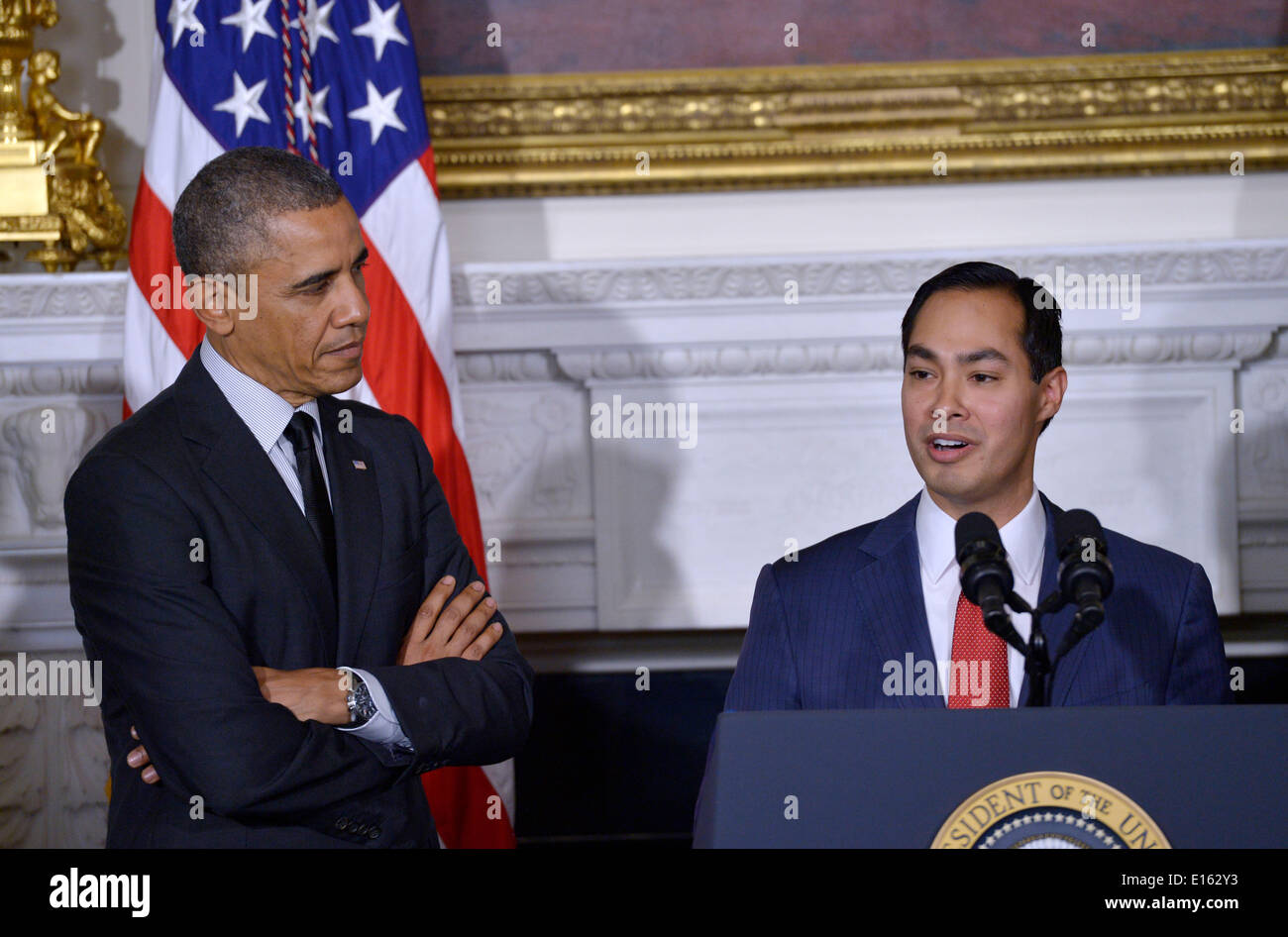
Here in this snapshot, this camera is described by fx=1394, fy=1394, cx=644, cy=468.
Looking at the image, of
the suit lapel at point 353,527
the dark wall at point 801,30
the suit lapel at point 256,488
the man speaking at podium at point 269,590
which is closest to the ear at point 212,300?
the man speaking at podium at point 269,590

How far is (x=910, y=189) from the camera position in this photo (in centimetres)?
368

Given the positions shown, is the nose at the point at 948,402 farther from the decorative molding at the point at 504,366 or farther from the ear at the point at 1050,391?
the decorative molding at the point at 504,366

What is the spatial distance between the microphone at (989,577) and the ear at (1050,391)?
0.70 meters

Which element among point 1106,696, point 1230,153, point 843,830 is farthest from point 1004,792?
point 1230,153

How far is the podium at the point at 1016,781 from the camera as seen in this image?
1.40 m

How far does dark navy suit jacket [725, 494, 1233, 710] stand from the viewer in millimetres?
2016

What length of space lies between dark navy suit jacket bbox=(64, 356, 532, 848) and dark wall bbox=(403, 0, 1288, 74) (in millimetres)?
1899

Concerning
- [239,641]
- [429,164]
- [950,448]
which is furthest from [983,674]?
[429,164]

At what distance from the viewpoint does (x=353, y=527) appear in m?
2.05

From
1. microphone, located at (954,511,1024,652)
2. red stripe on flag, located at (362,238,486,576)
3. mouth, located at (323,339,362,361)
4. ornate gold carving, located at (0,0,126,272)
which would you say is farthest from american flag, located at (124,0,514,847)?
microphone, located at (954,511,1024,652)

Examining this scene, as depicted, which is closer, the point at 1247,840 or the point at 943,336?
the point at 1247,840

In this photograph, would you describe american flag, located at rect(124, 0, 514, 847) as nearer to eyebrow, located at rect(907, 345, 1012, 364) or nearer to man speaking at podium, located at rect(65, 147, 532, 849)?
man speaking at podium, located at rect(65, 147, 532, 849)

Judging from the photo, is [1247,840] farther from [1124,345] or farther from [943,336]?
[1124,345]

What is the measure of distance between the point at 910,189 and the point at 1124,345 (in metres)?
0.70
